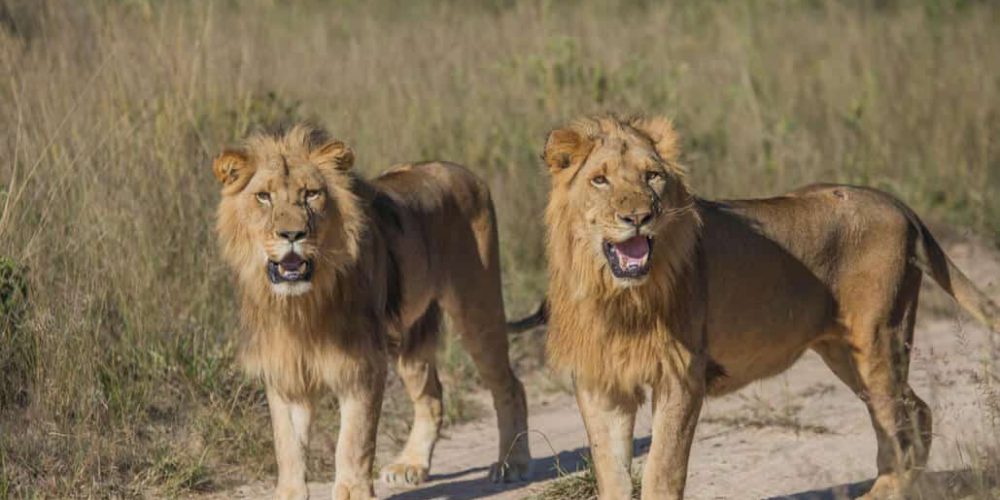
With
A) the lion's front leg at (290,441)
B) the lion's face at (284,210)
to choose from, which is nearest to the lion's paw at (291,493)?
the lion's front leg at (290,441)

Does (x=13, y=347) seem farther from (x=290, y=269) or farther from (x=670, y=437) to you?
(x=670, y=437)

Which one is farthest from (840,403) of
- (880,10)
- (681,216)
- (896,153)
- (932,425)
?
(880,10)

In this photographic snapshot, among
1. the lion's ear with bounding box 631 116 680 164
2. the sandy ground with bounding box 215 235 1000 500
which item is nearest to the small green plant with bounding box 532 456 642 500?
the sandy ground with bounding box 215 235 1000 500

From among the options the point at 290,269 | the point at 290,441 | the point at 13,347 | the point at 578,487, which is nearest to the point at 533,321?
the point at 578,487

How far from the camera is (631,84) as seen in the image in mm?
9336

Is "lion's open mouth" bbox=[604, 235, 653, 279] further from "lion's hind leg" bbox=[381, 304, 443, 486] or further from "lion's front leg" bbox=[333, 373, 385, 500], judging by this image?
"lion's hind leg" bbox=[381, 304, 443, 486]

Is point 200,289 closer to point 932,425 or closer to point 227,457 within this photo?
point 227,457

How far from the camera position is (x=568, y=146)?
4.38 meters

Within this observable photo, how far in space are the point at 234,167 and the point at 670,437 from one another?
1485mm

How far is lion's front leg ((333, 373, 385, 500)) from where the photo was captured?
187 inches

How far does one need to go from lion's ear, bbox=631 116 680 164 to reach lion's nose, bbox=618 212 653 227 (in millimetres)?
342

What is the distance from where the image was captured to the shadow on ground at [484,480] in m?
5.55

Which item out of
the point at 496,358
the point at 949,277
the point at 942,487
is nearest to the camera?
the point at 942,487

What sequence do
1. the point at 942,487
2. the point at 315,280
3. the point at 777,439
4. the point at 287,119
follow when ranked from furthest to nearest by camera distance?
the point at 287,119 → the point at 777,439 → the point at 315,280 → the point at 942,487
